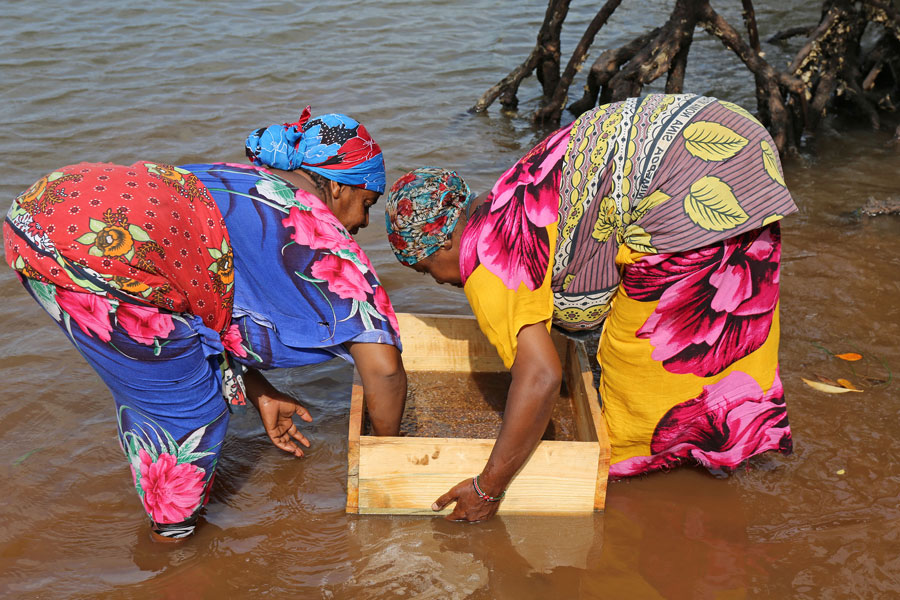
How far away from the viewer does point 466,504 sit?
95.2 inches

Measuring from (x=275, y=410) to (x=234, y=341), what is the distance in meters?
0.59

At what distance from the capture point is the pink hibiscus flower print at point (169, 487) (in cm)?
228

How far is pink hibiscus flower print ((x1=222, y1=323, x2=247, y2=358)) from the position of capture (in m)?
2.29

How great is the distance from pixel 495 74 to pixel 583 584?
19.3 feet

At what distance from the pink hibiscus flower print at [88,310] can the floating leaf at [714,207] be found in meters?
1.50

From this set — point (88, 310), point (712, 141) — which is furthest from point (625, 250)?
point (88, 310)

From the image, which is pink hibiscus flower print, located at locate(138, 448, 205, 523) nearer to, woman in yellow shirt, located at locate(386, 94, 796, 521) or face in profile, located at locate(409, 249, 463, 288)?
woman in yellow shirt, located at locate(386, 94, 796, 521)

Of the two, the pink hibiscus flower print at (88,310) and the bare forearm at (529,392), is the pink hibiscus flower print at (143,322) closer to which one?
the pink hibiscus flower print at (88,310)

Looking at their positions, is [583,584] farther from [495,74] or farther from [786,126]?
[495,74]

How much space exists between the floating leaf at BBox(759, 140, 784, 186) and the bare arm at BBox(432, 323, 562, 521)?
727 millimetres

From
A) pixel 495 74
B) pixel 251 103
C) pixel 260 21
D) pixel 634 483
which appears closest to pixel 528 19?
pixel 495 74

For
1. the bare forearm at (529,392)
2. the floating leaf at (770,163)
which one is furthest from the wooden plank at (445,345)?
the floating leaf at (770,163)

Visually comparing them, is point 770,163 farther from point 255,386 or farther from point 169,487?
point 169,487

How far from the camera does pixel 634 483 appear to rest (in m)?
2.78
